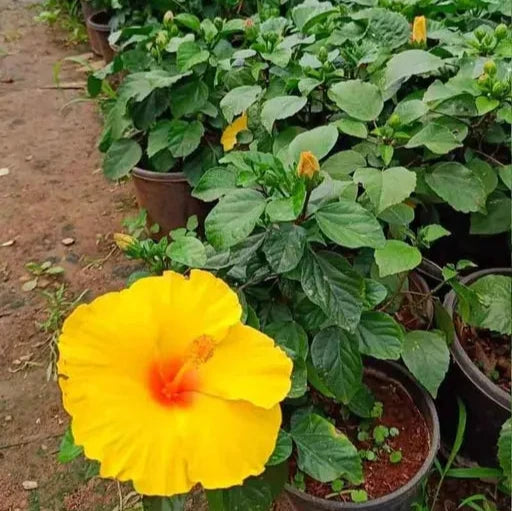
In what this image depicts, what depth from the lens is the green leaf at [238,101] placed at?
1.45 m

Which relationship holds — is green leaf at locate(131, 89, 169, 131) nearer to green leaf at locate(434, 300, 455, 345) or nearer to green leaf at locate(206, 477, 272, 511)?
green leaf at locate(434, 300, 455, 345)

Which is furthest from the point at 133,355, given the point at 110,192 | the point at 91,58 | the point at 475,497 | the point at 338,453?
the point at 91,58

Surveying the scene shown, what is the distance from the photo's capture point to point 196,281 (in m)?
0.88

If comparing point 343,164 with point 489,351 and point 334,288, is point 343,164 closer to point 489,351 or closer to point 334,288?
point 334,288

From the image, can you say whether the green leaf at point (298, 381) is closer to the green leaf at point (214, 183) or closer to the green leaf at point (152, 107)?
the green leaf at point (214, 183)

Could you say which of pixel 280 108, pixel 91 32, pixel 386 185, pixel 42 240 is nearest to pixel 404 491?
pixel 386 185

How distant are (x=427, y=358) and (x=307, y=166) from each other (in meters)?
0.41

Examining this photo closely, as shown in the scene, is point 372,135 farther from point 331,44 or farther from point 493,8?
point 493,8

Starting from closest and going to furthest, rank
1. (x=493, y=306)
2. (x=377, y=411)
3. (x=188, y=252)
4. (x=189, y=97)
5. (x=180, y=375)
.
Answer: (x=180, y=375), (x=188, y=252), (x=493, y=306), (x=377, y=411), (x=189, y=97)

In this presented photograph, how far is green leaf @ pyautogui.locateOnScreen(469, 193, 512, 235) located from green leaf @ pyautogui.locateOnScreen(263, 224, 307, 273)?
20.6 inches

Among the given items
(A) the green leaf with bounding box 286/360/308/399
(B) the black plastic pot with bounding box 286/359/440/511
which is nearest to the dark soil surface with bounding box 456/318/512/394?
(B) the black plastic pot with bounding box 286/359/440/511

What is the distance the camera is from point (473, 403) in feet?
4.29

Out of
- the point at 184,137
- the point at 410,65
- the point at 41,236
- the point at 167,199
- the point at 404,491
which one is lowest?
the point at 41,236

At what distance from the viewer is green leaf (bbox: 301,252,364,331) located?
100 centimetres
